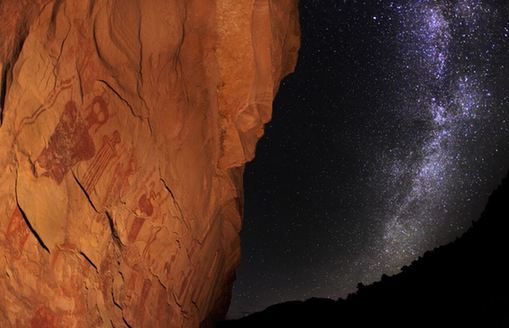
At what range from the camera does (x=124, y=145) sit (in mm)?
4301

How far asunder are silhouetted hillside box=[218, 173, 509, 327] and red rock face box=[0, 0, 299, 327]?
191 inches

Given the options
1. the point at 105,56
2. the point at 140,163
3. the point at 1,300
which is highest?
the point at 105,56

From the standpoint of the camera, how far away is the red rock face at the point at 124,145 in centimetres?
322

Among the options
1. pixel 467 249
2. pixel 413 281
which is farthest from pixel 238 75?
pixel 467 249

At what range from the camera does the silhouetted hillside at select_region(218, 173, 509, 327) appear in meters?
8.74

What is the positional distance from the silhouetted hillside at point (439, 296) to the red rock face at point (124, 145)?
485cm

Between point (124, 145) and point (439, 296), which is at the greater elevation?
point (124, 145)

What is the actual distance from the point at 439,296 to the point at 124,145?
8.82m

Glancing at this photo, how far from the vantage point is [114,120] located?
411cm

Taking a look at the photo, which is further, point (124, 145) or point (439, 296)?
point (439, 296)

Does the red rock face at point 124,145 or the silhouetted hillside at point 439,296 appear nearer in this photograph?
the red rock face at point 124,145

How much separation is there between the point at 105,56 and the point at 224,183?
10.2 ft

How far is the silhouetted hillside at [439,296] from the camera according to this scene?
28.7ft

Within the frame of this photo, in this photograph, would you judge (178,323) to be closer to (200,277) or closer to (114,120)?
(200,277)
